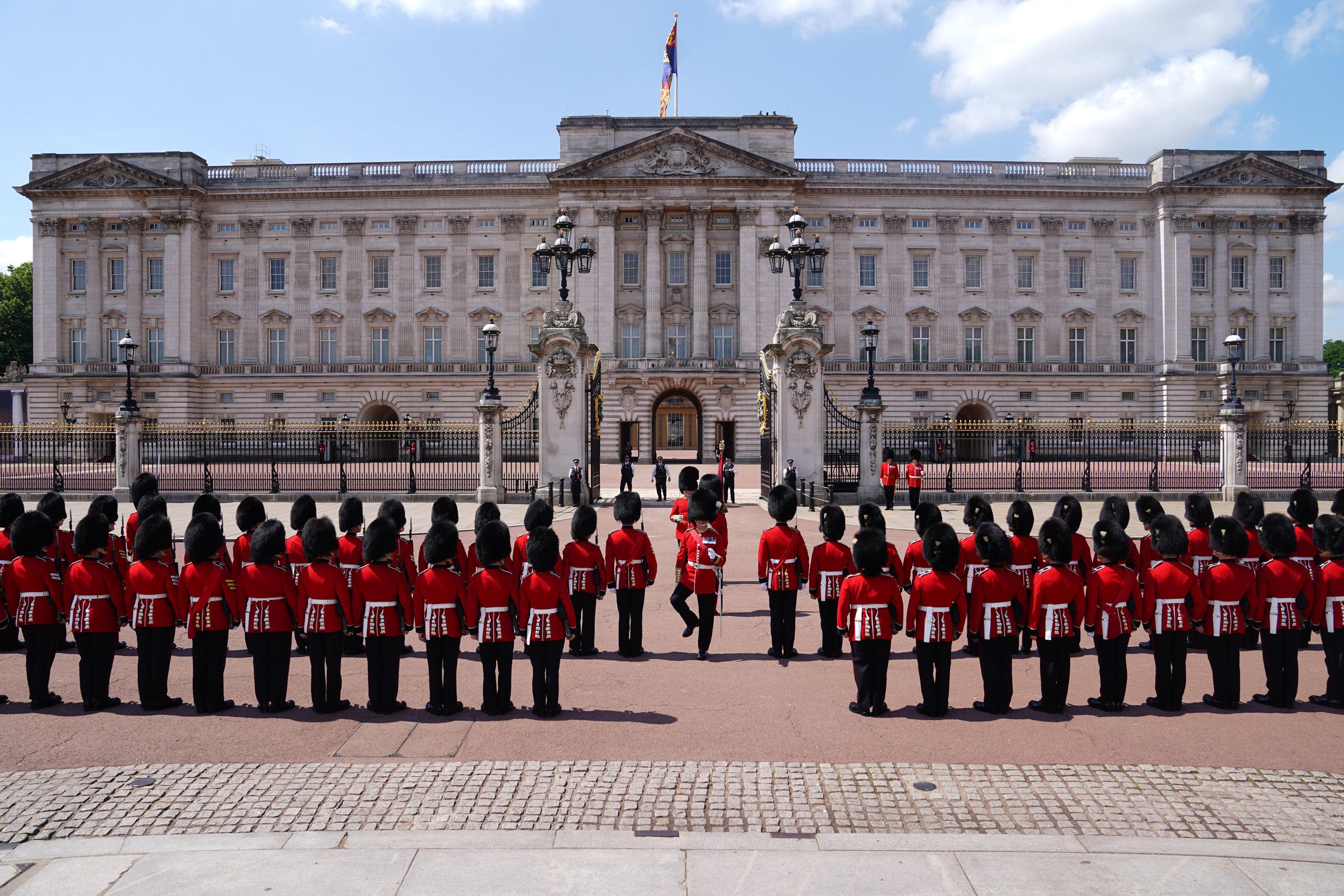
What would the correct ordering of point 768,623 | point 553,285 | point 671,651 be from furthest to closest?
point 553,285 → point 768,623 → point 671,651

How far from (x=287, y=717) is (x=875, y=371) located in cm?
4509

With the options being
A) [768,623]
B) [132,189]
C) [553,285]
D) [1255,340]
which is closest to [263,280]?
[132,189]

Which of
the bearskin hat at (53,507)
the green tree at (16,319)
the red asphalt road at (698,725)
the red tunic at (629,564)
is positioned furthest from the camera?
the green tree at (16,319)

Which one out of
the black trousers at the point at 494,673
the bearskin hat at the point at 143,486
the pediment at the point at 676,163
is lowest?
the black trousers at the point at 494,673

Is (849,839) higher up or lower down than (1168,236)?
lower down

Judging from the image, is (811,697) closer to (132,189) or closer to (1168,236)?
(1168,236)

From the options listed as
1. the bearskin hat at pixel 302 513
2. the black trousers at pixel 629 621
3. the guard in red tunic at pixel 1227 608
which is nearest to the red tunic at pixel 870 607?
the black trousers at pixel 629 621

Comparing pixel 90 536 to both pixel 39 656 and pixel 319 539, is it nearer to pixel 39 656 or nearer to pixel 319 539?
pixel 39 656

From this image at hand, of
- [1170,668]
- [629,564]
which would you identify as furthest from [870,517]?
[1170,668]

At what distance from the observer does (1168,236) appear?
48.4m

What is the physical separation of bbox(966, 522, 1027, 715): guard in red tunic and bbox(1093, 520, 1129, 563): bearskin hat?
0.80 metres

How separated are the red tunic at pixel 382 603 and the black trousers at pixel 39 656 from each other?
2.60 meters

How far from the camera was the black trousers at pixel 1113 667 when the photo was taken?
6.50m

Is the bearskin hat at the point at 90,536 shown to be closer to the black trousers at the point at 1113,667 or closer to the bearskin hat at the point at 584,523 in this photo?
the bearskin hat at the point at 584,523
